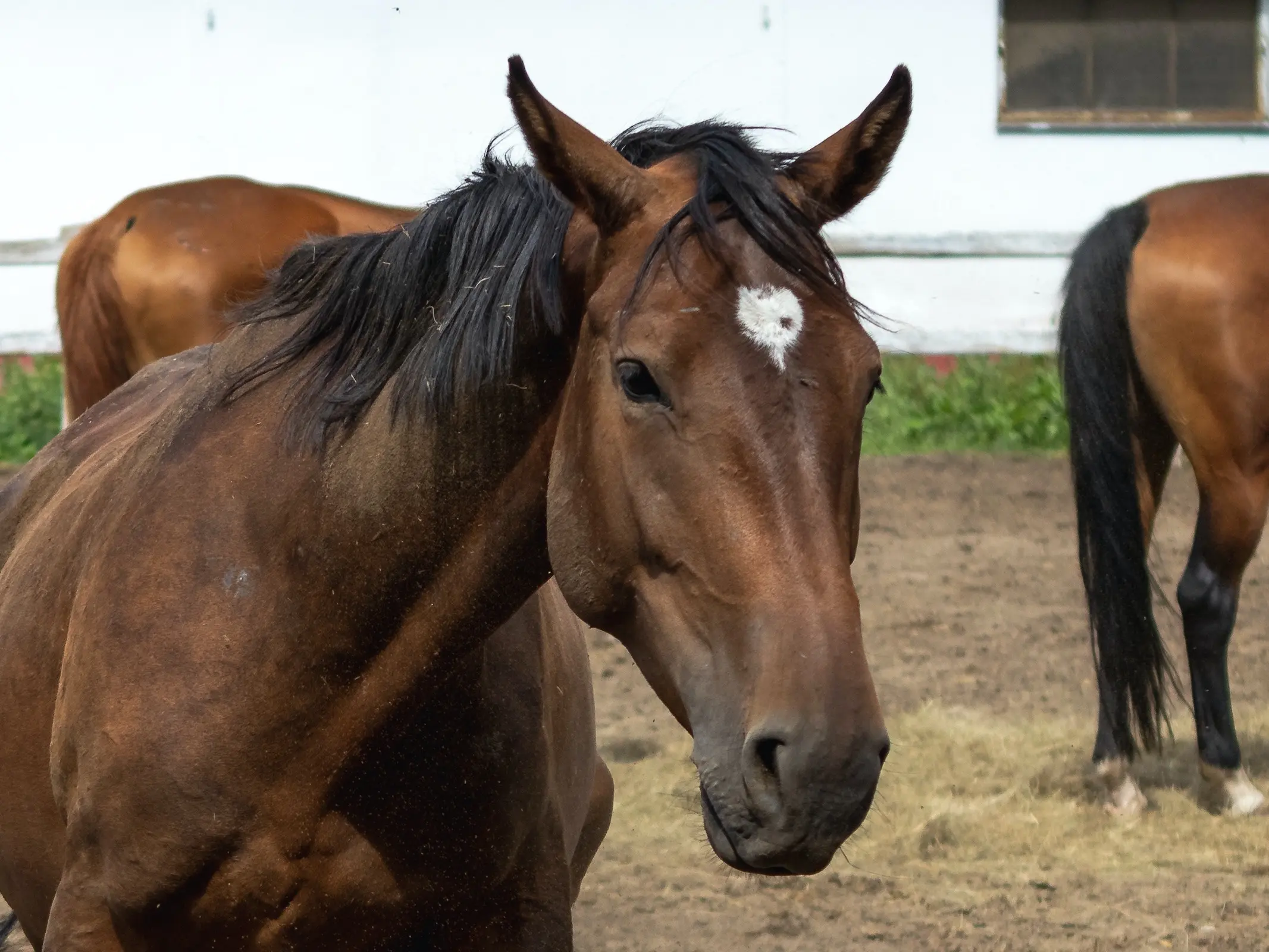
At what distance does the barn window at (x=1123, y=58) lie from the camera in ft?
33.0

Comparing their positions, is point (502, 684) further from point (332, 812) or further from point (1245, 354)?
point (1245, 354)

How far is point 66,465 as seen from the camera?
3.14 m

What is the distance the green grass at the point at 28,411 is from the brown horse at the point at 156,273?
2426 mm

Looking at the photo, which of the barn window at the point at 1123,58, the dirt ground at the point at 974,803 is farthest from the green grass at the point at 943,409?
the barn window at the point at 1123,58

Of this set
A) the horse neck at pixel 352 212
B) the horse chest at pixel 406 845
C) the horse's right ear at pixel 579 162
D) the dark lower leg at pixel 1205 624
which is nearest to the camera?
the horse's right ear at pixel 579 162

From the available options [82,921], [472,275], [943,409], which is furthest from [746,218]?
[943,409]

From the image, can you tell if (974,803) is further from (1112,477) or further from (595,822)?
(595,822)

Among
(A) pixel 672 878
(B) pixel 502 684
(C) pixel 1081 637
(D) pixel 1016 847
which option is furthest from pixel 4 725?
(C) pixel 1081 637

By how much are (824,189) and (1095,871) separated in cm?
307

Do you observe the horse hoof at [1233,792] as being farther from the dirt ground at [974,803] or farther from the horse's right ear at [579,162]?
the horse's right ear at [579,162]

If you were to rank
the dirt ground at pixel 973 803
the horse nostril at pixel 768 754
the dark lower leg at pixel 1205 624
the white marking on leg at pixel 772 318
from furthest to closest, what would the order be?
the dark lower leg at pixel 1205 624, the dirt ground at pixel 973 803, the white marking on leg at pixel 772 318, the horse nostril at pixel 768 754

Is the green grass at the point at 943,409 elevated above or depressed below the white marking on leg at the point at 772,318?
below

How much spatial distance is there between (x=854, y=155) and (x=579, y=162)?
0.37 meters

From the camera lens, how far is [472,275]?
2.15m
